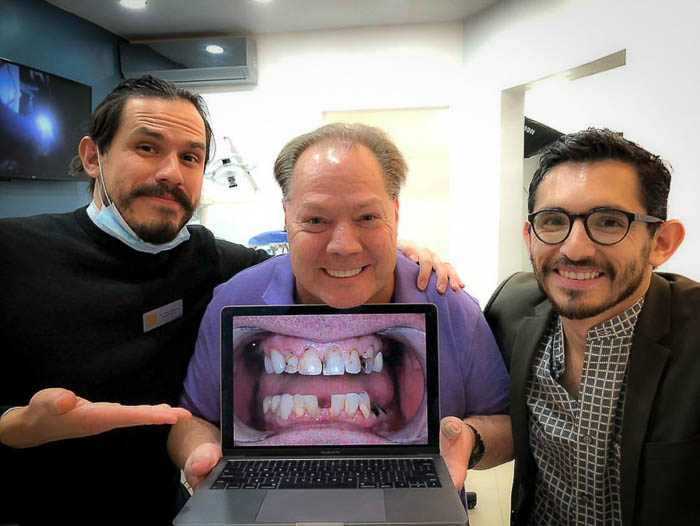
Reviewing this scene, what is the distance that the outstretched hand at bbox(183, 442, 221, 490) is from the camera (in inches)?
42.4

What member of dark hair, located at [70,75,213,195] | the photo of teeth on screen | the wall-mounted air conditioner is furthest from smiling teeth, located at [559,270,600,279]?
the wall-mounted air conditioner

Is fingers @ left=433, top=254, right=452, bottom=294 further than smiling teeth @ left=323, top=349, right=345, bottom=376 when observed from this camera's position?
Yes

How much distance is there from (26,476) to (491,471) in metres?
2.58

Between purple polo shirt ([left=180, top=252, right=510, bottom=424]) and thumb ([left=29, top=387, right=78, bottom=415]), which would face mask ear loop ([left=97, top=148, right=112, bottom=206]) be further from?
thumb ([left=29, top=387, right=78, bottom=415])

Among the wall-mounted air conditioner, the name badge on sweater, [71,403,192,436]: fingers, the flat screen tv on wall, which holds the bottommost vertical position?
[71,403,192,436]: fingers

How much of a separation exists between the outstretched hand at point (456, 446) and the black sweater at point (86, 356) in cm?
85

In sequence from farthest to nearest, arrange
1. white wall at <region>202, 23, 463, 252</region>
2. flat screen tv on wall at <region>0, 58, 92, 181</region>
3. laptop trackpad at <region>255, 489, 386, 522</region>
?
white wall at <region>202, 23, 463, 252</region>, flat screen tv on wall at <region>0, 58, 92, 181</region>, laptop trackpad at <region>255, 489, 386, 522</region>

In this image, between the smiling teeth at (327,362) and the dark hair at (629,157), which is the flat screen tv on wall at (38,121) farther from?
the dark hair at (629,157)

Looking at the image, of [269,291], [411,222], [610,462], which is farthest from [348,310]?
[411,222]

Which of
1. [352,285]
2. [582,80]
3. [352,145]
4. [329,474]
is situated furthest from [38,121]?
[582,80]

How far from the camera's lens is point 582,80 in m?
4.40

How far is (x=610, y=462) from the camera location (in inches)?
46.5

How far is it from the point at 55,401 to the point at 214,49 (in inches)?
174

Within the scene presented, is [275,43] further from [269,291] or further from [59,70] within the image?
[269,291]
